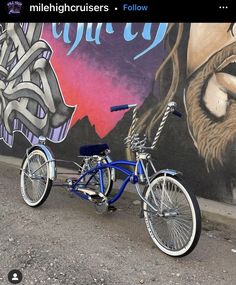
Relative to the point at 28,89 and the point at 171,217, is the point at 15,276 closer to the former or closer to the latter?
the point at 171,217

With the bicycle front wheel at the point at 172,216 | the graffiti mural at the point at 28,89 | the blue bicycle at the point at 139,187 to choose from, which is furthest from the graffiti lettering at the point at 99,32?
the bicycle front wheel at the point at 172,216

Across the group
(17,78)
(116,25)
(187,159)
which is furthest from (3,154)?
(187,159)

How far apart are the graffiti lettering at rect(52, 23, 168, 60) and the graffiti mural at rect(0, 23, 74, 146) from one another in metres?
0.47

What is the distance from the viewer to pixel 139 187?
14.3 ft

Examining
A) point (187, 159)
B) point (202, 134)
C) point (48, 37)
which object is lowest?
point (187, 159)

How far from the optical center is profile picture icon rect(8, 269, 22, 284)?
131 inches

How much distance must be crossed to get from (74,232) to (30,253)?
0.65 meters

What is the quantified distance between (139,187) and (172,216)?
0.61 metres

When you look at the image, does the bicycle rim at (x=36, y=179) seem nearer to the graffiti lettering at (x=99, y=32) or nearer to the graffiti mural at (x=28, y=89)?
the graffiti mural at (x=28, y=89)

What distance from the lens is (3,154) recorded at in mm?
8234

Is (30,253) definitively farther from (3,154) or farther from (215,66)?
(3,154)

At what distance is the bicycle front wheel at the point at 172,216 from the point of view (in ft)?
11.9

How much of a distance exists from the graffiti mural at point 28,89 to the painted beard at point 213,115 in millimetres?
2397
